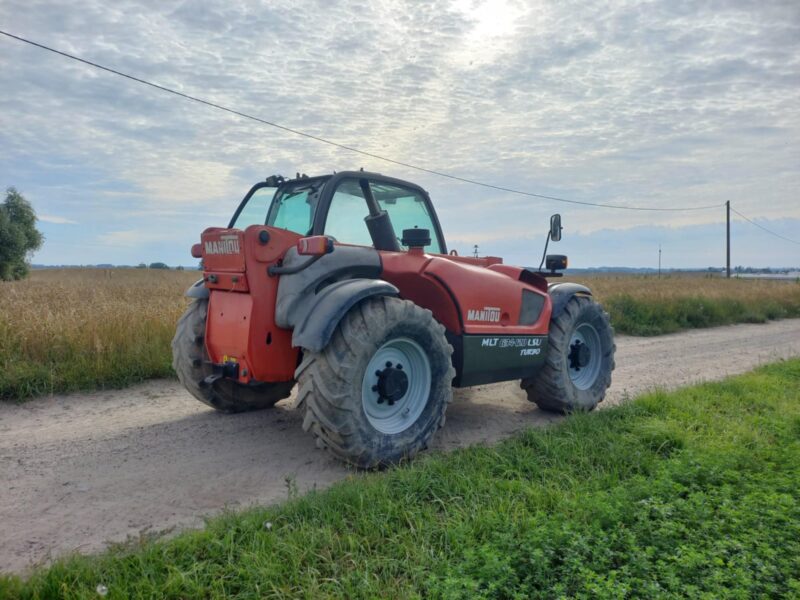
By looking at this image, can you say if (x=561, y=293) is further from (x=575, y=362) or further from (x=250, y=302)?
(x=250, y=302)

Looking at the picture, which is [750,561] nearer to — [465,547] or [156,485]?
[465,547]

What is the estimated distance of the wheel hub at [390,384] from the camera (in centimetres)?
404

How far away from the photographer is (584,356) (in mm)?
5789

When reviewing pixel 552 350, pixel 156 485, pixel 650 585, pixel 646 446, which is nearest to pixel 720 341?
pixel 552 350

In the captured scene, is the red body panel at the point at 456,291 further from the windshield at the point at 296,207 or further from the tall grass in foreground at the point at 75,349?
the tall grass in foreground at the point at 75,349

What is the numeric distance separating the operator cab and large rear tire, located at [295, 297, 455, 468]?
2.77ft

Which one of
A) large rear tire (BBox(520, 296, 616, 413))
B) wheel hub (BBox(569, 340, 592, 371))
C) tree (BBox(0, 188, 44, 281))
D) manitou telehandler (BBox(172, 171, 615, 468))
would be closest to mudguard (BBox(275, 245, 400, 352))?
manitou telehandler (BBox(172, 171, 615, 468))

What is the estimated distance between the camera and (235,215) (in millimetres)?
5348

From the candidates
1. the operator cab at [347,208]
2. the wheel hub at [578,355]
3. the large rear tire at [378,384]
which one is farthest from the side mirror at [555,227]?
the large rear tire at [378,384]

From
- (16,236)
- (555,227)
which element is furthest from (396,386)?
(16,236)

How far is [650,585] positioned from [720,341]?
33.2 feet

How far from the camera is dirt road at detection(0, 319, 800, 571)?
310 cm

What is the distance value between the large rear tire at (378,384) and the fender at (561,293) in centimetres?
174

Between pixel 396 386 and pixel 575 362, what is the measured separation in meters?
2.54
